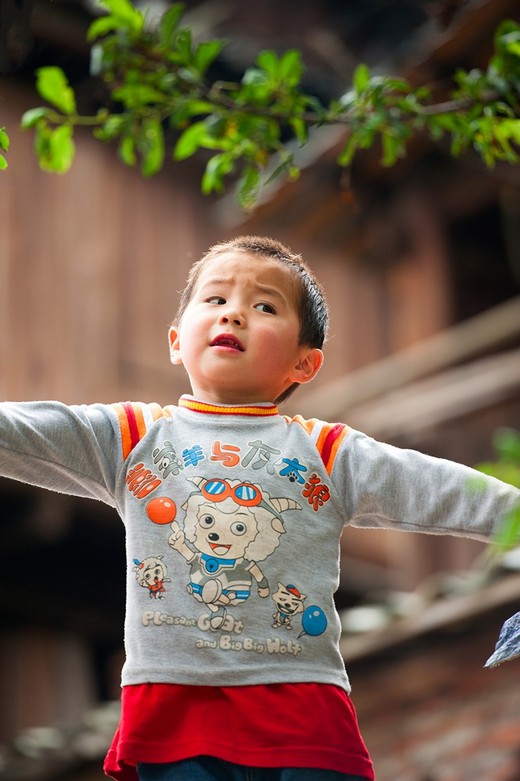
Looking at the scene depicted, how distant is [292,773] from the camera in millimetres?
2170

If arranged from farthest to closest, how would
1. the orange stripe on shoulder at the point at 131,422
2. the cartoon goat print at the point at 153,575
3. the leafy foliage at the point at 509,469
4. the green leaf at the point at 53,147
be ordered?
1. the green leaf at the point at 53,147
2. the orange stripe on shoulder at the point at 131,422
3. the cartoon goat print at the point at 153,575
4. the leafy foliage at the point at 509,469

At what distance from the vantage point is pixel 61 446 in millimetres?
2332

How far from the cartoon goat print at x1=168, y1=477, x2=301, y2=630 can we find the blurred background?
12.1ft

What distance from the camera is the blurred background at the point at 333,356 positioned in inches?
250

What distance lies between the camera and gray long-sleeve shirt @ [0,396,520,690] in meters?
2.23

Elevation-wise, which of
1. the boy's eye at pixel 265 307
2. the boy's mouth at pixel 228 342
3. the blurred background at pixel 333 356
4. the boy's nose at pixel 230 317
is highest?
the boy's eye at pixel 265 307

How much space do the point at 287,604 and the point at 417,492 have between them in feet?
1.04

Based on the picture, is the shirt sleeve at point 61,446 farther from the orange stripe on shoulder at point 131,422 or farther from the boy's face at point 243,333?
the boy's face at point 243,333

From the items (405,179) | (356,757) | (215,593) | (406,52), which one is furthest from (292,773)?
(405,179)

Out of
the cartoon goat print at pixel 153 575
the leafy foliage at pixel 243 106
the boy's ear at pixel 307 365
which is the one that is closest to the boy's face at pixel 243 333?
the boy's ear at pixel 307 365

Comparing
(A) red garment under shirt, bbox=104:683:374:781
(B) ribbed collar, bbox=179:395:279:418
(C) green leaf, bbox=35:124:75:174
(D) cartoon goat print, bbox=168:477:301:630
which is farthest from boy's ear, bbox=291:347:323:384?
(C) green leaf, bbox=35:124:75:174

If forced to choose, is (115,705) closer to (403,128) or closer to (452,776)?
(452,776)

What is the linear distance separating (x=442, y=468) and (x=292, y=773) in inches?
23.3

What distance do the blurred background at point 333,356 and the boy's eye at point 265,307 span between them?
11.7 feet
